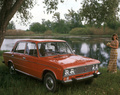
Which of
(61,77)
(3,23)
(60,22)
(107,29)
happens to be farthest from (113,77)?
(60,22)

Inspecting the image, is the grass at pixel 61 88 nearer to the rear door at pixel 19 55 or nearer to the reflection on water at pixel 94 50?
the rear door at pixel 19 55

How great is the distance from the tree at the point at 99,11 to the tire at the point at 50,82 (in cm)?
612

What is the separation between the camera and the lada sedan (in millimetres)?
4196

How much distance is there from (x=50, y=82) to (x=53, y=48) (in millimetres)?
1543

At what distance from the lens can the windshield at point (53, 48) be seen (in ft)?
16.9

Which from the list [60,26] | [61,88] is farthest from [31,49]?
[60,26]

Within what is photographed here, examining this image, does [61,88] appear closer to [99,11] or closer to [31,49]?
[31,49]

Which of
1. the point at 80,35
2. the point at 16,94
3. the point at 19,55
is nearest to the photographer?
the point at 16,94

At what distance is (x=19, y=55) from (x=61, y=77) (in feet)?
8.54

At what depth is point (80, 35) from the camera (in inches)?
3652

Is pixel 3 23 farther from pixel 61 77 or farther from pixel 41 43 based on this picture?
pixel 61 77

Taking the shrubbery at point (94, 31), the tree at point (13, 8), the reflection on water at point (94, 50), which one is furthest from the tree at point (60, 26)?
the tree at point (13, 8)

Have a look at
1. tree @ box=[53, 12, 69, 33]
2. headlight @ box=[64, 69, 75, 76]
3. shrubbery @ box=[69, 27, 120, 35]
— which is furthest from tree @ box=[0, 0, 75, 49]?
tree @ box=[53, 12, 69, 33]

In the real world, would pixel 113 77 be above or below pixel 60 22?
below
